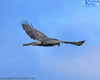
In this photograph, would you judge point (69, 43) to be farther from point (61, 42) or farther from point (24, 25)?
point (24, 25)

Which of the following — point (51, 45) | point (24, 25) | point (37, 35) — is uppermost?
point (24, 25)

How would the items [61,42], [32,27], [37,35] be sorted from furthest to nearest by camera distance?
[32,27] → [37,35] → [61,42]

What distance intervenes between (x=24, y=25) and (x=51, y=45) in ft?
38.9

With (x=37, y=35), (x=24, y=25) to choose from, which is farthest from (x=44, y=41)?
(x=24, y=25)

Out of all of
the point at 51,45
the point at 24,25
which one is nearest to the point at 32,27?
the point at 24,25

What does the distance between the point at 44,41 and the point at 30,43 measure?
2.80m

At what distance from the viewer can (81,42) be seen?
1385 inches

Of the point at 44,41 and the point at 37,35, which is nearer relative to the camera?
the point at 44,41

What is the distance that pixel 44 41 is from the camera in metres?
34.6

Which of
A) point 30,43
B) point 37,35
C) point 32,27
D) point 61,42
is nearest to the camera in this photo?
point 61,42

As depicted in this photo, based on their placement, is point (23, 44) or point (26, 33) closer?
point (23, 44)

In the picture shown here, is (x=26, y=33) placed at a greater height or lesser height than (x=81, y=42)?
greater

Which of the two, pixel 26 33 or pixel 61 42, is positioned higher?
pixel 26 33

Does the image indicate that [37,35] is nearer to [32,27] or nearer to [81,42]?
[32,27]
